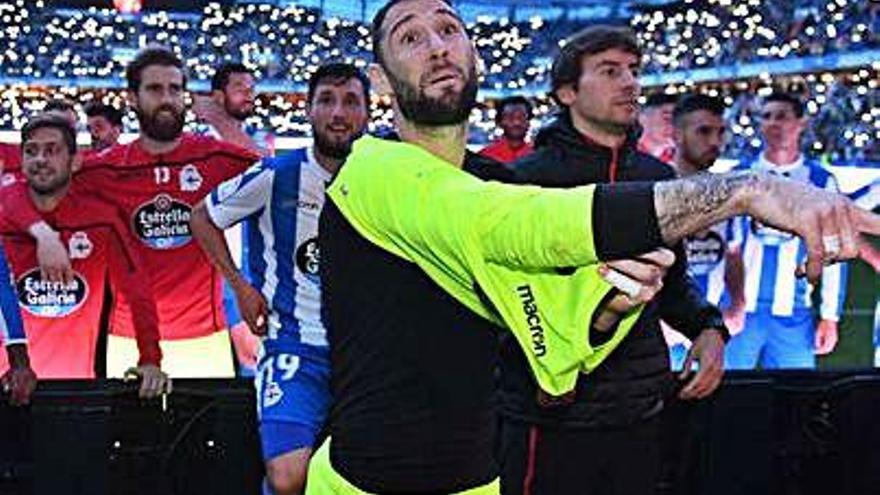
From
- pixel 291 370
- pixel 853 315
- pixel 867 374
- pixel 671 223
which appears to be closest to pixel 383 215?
pixel 671 223

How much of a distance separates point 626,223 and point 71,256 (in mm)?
4656

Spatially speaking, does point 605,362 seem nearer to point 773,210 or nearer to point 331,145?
point 331,145

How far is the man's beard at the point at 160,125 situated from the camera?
6.16 meters

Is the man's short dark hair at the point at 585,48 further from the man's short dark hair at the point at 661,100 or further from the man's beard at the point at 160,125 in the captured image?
the man's short dark hair at the point at 661,100

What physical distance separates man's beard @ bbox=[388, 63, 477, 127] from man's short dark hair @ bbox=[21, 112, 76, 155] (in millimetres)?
3666

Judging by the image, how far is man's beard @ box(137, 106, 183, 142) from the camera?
6.16 m

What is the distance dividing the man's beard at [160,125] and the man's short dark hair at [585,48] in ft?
8.25

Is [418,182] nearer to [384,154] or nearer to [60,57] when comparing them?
[384,154]

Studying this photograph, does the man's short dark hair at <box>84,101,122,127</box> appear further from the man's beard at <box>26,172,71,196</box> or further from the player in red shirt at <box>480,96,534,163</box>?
the man's beard at <box>26,172,71,196</box>

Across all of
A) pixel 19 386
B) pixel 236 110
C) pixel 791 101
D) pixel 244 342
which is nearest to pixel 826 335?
pixel 791 101

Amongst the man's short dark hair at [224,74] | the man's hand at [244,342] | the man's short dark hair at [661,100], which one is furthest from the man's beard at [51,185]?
the man's short dark hair at [661,100]

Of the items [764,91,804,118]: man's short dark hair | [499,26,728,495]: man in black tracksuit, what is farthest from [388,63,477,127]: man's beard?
[764,91,804,118]: man's short dark hair

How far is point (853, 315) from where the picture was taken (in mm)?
9406

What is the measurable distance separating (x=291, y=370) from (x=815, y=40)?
36.2m
